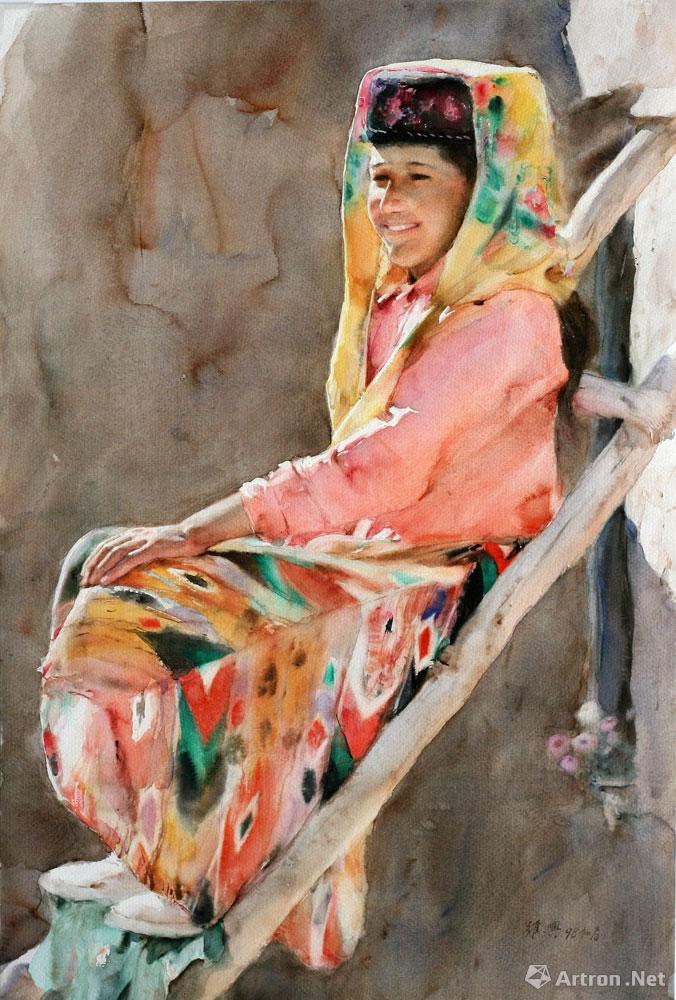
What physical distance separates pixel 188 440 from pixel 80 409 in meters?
0.16

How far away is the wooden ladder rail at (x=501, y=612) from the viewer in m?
1.29

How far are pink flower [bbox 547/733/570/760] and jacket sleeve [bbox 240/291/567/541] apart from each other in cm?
35

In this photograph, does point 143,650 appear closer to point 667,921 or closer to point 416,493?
point 416,493

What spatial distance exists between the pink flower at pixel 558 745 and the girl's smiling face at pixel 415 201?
64 cm

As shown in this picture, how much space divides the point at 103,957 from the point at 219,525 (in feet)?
1.97

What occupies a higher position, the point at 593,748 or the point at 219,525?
the point at 219,525

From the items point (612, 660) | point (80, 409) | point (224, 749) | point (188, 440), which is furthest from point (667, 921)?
point (80, 409)

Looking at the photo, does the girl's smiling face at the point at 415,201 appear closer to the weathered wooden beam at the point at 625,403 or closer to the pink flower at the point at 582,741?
the weathered wooden beam at the point at 625,403

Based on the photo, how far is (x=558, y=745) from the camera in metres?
1.31
